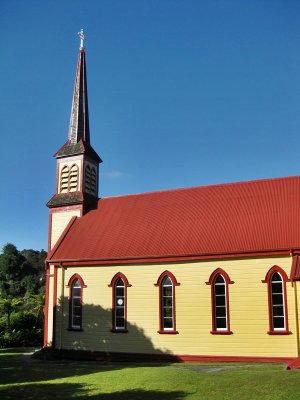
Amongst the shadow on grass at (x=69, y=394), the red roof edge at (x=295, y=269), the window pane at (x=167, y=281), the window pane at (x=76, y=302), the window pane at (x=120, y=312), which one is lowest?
the shadow on grass at (x=69, y=394)

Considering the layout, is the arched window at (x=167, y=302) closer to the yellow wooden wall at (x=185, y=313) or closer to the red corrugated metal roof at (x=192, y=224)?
the yellow wooden wall at (x=185, y=313)

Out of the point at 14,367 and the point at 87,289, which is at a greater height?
the point at 87,289

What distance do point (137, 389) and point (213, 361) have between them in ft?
27.5

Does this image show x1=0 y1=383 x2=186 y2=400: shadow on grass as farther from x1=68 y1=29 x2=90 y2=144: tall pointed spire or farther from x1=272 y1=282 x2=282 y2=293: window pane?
x1=68 y1=29 x2=90 y2=144: tall pointed spire

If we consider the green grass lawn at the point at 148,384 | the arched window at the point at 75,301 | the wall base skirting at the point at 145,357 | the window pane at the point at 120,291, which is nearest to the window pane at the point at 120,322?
the window pane at the point at 120,291

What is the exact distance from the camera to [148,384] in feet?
47.4

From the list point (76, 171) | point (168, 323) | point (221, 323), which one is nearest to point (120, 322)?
point (168, 323)

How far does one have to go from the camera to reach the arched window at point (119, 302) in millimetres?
23594

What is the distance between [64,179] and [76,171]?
1109 mm

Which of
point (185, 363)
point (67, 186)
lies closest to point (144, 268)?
point (185, 363)

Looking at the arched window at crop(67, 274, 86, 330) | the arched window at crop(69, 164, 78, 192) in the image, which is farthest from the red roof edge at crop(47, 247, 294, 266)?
the arched window at crop(69, 164, 78, 192)

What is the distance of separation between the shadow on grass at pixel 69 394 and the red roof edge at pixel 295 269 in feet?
29.2

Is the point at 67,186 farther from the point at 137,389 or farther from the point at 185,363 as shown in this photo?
the point at 137,389

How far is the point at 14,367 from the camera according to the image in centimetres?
2033
